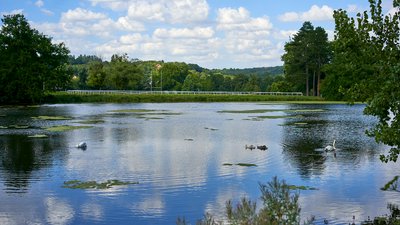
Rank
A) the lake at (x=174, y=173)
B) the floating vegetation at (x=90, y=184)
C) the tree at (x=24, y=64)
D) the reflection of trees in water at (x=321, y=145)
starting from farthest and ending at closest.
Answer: the tree at (x=24, y=64) → the reflection of trees in water at (x=321, y=145) → the floating vegetation at (x=90, y=184) → the lake at (x=174, y=173)

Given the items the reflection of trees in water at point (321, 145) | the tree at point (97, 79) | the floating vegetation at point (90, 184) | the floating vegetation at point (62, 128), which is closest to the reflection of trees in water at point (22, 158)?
the floating vegetation at point (90, 184)

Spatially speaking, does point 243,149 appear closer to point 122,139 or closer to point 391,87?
point 122,139

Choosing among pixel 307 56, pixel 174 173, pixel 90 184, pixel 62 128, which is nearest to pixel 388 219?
pixel 174 173

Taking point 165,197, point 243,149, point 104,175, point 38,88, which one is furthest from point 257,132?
point 38,88

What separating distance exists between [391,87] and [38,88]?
96.2 meters

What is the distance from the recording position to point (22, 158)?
30641mm

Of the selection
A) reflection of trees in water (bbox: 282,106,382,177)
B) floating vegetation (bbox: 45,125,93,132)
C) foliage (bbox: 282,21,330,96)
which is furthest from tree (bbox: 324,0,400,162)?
foliage (bbox: 282,21,330,96)

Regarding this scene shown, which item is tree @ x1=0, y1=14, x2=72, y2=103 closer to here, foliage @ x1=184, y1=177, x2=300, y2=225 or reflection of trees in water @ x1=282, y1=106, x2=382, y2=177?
reflection of trees in water @ x1=282, y1=106, x2=382, y2=177

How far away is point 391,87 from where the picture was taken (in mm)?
13414

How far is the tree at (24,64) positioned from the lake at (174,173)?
2249 inches

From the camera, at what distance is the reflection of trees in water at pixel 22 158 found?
78.0ft

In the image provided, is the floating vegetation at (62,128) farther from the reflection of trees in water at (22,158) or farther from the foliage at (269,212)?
the foliage at (269,212)

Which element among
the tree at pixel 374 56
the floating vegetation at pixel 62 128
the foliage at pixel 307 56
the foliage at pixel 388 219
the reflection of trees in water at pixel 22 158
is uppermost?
the foliage at pixel 307 56

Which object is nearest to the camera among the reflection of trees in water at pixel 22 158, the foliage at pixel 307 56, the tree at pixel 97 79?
the reflection of trees in water at pixel 22 158
